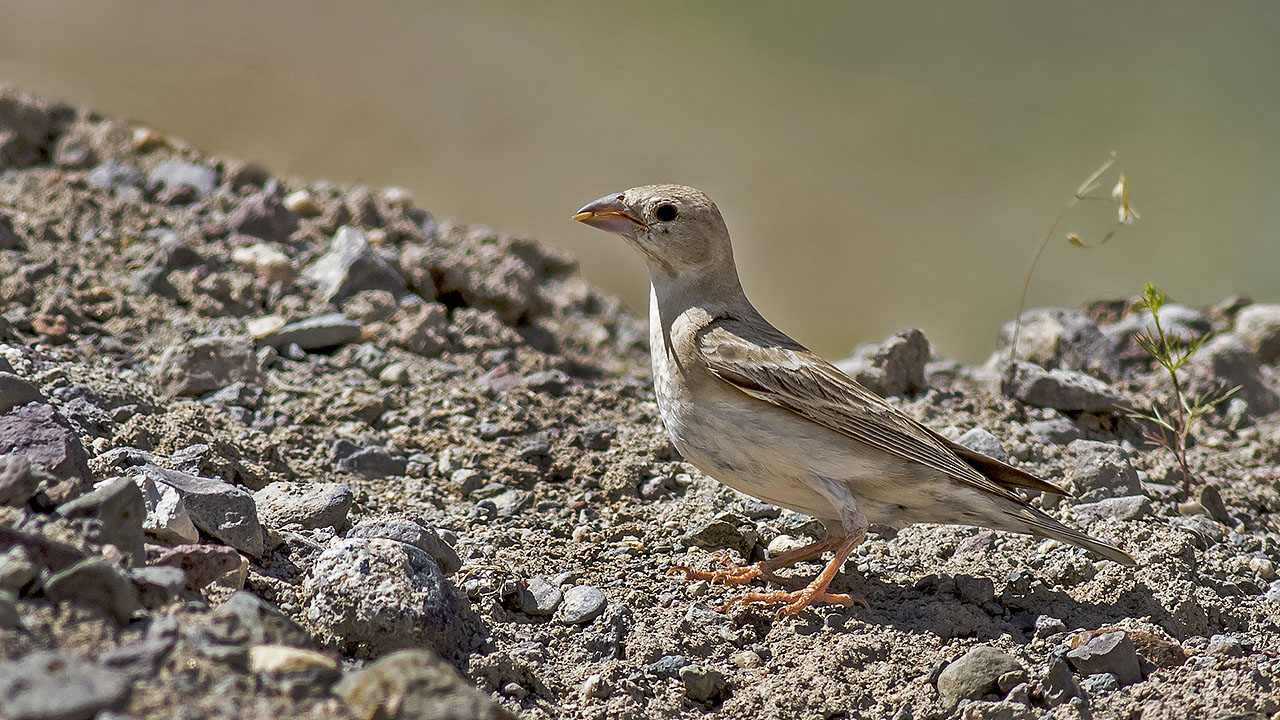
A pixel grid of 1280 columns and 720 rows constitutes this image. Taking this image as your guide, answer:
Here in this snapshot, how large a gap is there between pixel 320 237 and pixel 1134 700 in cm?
594

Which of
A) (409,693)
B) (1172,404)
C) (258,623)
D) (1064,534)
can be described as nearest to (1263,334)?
(1172,404)

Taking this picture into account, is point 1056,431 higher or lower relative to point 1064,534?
higher

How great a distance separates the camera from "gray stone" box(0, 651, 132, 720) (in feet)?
7.67

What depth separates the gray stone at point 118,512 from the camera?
3174 mm

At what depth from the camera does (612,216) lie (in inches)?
208

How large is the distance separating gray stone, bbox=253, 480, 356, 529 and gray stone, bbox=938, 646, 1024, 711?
99.5 inches

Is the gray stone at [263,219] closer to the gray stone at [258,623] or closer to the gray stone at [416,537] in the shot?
the gray stone at [416,537]

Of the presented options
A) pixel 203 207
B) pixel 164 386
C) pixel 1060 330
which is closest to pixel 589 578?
pixel 164 386

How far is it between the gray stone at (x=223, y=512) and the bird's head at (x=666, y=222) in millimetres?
2102

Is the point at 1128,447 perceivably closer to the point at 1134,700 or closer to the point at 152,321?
the point at 1134,700

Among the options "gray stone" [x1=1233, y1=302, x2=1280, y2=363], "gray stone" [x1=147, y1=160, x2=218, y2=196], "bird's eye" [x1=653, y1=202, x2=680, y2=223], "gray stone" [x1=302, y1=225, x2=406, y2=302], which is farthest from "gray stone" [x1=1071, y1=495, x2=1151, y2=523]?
"gray stone" [x1=147, y1=160, x2=218, y2=196]

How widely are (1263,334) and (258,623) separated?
7470mm

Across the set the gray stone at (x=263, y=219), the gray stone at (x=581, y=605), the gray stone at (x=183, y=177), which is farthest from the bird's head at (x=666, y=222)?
the gray stone at (x=183, y=177)

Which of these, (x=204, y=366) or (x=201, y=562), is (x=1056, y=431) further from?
(x=204, y=366)
